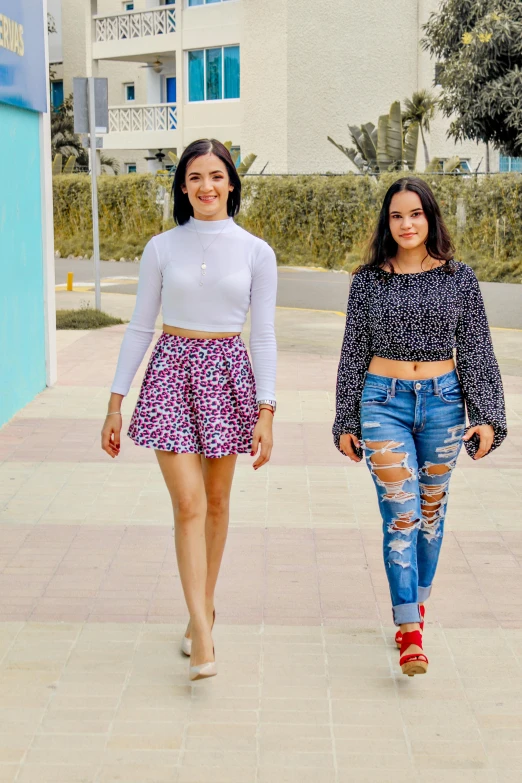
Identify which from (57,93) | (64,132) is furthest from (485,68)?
(57,93)

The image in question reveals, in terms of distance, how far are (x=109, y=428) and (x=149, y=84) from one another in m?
37.3

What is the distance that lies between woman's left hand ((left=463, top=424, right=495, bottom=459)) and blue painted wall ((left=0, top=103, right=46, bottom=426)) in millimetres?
5148

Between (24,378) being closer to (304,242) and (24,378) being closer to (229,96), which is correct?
(304,242)

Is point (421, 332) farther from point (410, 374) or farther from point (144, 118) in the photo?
point (144, 118)

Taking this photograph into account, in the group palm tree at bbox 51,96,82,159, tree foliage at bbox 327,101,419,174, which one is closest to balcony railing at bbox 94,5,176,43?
palm tree at bbox 51,96,82,159

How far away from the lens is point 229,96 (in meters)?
35.2

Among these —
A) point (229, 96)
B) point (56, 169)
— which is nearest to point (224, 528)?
point (229, 96)

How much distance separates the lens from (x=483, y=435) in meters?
4.31

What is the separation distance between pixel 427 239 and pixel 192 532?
52.0 inches

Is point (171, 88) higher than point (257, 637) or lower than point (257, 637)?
higher

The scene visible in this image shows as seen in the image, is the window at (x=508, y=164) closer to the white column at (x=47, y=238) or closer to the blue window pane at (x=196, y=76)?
the blue window pane at (x=196, y=76)

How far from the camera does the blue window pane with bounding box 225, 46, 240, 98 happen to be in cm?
3462

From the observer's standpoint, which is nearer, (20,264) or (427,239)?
(427,239)

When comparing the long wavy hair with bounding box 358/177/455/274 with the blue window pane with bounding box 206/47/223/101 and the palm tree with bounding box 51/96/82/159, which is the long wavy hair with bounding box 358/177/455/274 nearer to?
the blue window pane with bounding box 206/47/223/101
